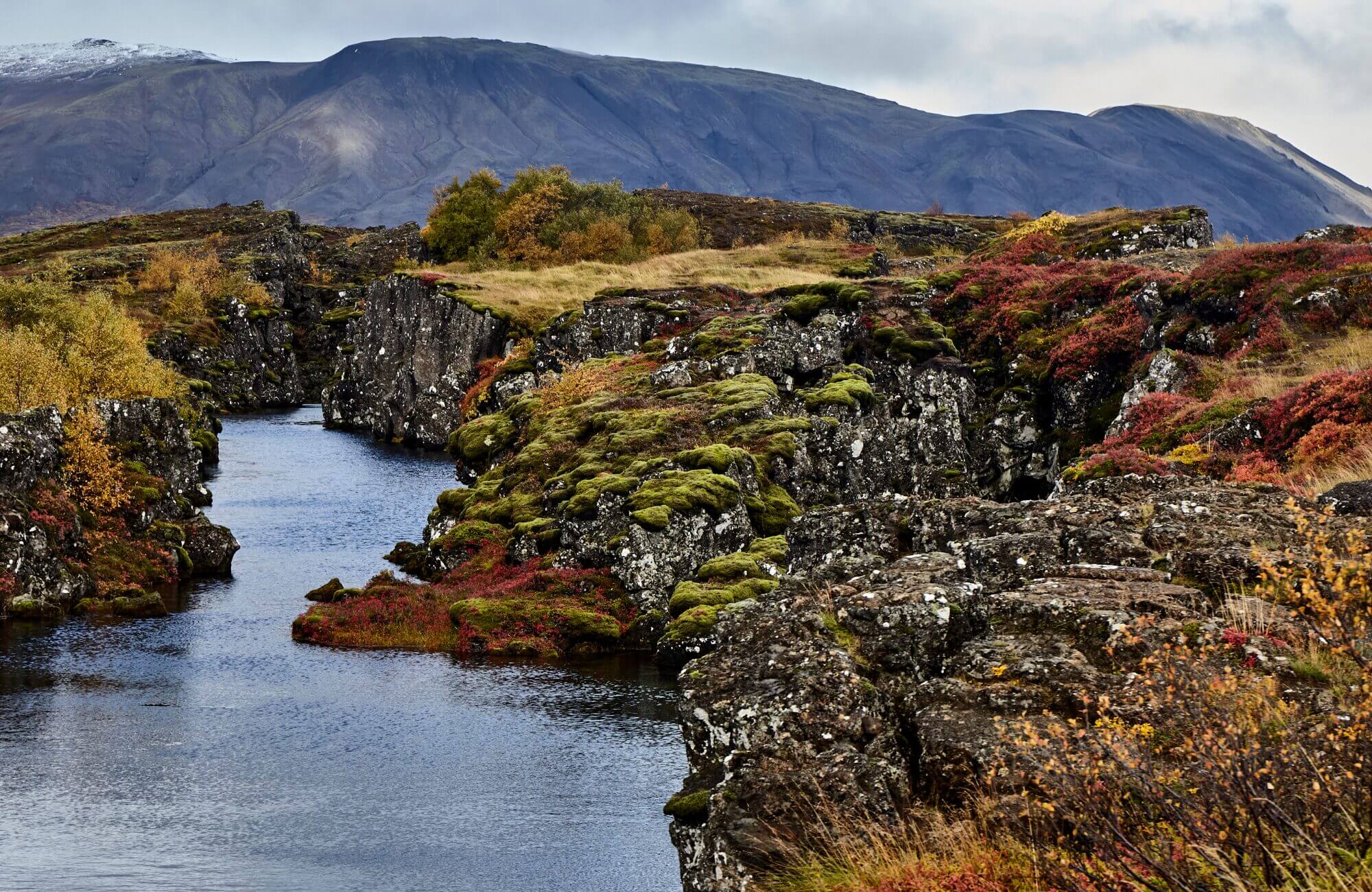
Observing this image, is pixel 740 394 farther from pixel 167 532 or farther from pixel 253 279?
pixel 253 279

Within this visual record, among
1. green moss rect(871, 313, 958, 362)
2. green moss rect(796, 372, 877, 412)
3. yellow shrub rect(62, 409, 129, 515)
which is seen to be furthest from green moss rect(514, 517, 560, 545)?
green moss rect(871, 313, 958, 362)

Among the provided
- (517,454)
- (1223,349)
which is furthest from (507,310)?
(1223,349)

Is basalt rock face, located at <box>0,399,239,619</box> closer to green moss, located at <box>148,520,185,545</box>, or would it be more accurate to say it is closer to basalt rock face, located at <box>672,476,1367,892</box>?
green moss, located at <box>148,520,185,545</box>

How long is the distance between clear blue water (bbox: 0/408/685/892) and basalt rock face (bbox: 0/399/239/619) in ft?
8.84

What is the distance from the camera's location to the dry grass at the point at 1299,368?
42188 millimetres

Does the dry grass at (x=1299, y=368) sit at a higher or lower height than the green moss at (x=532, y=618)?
higher

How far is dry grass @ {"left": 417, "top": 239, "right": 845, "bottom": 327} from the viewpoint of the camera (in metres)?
104

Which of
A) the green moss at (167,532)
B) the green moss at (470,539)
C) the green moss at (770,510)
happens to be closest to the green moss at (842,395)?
the green moss at (770,510)

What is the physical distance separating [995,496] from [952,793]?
53.9 m

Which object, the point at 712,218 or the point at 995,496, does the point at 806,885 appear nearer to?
the point at 995,496

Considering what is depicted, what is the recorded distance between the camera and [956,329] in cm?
7550

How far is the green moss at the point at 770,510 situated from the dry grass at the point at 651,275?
43.8m

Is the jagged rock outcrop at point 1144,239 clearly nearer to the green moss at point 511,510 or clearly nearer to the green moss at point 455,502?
the green moss at point 511,510

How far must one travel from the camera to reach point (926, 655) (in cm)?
1753
